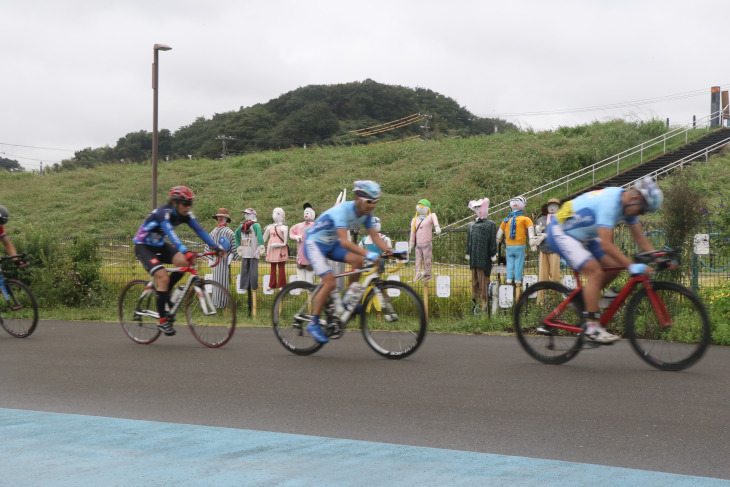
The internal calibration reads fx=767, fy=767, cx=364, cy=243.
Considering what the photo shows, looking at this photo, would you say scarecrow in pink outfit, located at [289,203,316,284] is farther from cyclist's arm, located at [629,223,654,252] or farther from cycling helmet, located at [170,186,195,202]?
cyclist's arm, located at [629,223,654,252]

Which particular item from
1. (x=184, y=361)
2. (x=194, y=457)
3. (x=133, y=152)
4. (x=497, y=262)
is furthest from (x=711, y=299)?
(x=133, y=152)

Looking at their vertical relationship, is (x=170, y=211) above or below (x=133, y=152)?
below

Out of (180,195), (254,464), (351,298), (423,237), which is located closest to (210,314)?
(180,195)

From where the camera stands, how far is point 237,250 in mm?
14656

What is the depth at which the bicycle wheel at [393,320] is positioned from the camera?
7.72 m

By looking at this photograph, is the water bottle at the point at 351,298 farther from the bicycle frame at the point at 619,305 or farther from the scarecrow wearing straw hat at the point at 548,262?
the scarecrow wearing straw hat at the point at 548,262

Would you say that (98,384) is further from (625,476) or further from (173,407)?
(625,476)

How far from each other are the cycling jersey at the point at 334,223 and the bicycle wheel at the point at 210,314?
1.55m

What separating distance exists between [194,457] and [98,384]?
10.6ft

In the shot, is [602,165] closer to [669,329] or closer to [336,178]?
[336,178]

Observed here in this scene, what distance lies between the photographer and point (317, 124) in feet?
289

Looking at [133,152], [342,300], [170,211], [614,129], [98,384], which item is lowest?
[98,384]

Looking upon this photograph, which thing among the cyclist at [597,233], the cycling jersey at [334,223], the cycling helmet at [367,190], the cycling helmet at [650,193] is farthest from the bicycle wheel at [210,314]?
the cycling helmet at [650,193]

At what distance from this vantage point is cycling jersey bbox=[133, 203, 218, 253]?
29.1 feet
